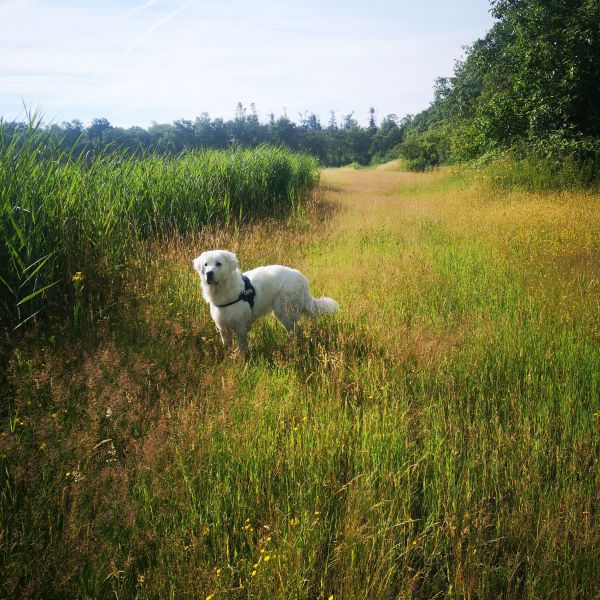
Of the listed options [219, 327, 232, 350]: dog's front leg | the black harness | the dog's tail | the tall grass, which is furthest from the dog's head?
the tall grass

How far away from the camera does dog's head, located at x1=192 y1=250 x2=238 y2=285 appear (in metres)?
3.60

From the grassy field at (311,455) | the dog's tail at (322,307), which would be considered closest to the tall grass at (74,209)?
the grassy field at (311,455)

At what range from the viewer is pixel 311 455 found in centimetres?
214

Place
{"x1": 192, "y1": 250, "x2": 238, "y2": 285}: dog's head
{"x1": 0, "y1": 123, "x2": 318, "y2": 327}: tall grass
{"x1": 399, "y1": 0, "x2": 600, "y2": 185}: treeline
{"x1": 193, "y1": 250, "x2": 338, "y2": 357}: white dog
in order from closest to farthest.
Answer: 1. {"x1": 0, "y1": 123, "x2": 318, "y2": 327}: tall grass
2. {"x1": 192, "y1": 250, "x2": 238, "y2": 285}: dog's head
3. {"x1": 193, "y1": 250, "x2": 338, "y2": 357}: white dog
4. {"x1": 399, "y1": 0, "x2": 600, "y2": 185}: treeline

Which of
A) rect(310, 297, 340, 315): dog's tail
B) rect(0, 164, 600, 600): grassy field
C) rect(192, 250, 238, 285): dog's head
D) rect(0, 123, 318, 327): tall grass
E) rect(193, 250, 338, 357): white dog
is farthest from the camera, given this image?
rect(310, 297, 340, 315): dog's tail

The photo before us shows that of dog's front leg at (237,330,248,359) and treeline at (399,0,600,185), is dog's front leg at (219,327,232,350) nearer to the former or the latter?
dog's front leg at (237,330,248,359)

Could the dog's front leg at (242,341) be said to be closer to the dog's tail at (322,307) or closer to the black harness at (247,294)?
the black harness at (247,294)

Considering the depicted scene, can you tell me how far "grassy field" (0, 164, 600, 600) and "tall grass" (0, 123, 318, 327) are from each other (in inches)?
16.8

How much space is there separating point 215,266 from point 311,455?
2.06 meters

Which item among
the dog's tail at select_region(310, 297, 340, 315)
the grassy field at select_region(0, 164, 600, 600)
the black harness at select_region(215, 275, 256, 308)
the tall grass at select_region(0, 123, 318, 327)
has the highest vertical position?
the tall grass at select_region(0, 123, 318, 327)

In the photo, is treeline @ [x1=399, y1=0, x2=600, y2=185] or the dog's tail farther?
treeline @ [x1=399, y1=0, x2=600, y2=185]

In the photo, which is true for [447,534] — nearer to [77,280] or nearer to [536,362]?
[536,362]

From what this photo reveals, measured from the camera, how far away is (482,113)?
46.3 feet

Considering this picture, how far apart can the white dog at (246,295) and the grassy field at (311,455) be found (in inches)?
8.4
